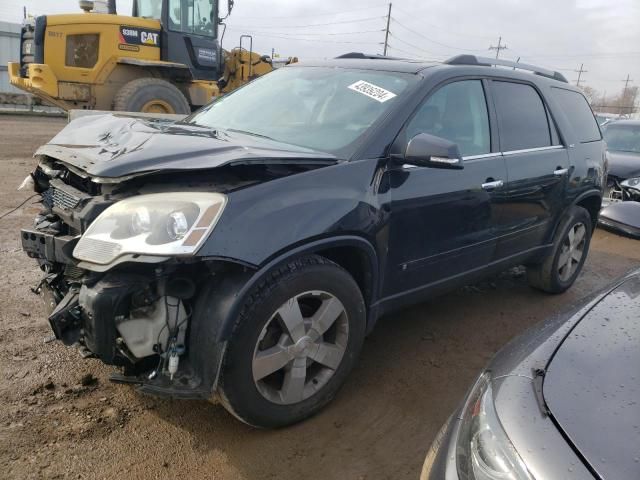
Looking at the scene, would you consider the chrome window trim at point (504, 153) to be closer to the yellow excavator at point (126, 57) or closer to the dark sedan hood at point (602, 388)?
the dark sedan hood at point (602, 388)

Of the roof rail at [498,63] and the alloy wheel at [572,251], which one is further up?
the roof rail at [498,63]

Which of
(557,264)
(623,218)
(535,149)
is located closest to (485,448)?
(623,218)

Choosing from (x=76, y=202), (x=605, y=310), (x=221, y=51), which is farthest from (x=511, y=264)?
(x=221, y=51)

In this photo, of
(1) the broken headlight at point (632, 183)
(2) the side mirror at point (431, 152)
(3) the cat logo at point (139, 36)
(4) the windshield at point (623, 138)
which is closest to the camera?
(2) the side mirror at point (431, 152)

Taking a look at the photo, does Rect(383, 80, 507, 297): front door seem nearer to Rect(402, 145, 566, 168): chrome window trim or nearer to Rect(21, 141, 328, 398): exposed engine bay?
Rect(402, 145, 566, 168): chrome window trim

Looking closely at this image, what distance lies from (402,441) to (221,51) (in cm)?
1070

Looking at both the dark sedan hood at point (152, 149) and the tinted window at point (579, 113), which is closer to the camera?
the dark sedan hood at point (152, 149)

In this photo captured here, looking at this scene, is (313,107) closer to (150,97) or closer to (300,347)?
(300,347)

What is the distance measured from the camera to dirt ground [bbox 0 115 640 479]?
→ 2324 millimetres

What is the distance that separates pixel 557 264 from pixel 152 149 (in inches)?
147

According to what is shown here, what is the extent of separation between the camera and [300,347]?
2502 mm

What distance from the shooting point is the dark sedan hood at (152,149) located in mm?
2240

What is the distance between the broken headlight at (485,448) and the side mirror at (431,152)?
1.31 metres

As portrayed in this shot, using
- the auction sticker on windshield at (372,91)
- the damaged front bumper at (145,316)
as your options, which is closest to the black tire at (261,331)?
the damaged front bumper at (145,316)
